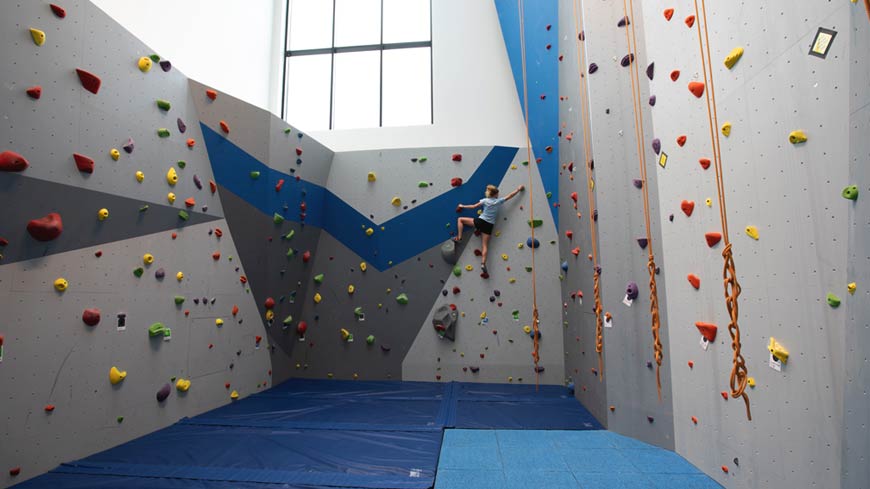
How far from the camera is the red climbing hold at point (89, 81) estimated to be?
85.7 inches

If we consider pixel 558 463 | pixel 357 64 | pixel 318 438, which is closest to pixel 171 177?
pixel 318 438

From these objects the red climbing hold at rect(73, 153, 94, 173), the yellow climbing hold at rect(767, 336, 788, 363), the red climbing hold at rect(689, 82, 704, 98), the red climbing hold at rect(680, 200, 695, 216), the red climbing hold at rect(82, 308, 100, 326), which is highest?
the red climbing hold at rect(689, 82, 704, 98)

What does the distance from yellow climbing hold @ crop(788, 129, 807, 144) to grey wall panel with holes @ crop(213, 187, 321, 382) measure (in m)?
3.33

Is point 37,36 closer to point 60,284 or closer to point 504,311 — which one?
point 60,284

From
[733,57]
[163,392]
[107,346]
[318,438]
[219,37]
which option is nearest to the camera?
[733,57]

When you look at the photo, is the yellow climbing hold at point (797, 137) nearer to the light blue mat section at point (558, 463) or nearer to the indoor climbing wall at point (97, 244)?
the light blue mat section at point (558, 463)

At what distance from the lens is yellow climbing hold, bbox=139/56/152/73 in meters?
2.53

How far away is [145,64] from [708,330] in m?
3.34

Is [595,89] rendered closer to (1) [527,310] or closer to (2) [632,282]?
(2) [632,282]

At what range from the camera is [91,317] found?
7.23 feet

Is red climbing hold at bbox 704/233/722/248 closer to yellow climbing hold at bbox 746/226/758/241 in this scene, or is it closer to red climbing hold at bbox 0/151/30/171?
yellow climbing hold at bbox 746/226/758/241

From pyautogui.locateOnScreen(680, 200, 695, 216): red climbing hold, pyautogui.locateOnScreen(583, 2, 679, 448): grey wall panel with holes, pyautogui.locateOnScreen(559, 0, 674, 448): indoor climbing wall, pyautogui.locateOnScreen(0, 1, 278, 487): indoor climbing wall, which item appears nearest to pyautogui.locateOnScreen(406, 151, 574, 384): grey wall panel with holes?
pyautogui.locateOnScreen(559, 0, 674, 448): indoor climbing wall

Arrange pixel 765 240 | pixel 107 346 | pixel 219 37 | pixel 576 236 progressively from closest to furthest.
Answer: pixel 765 240 → pixel 107 346 → pixel 576 236 → pixel 219 37

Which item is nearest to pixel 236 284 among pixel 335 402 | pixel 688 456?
pixel 335 402
